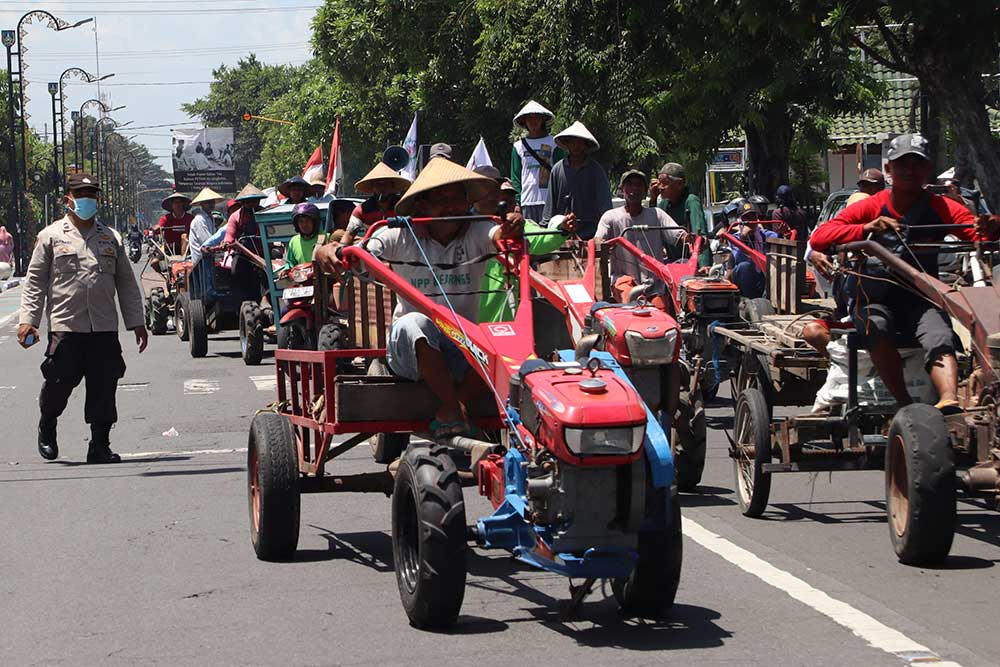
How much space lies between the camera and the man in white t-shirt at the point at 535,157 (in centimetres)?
1556

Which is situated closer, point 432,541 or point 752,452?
point 432,541

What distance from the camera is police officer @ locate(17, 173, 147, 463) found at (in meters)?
12.4

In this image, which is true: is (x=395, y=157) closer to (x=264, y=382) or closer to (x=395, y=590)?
(x=264, y=382)

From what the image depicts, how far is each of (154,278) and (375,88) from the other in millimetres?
19883

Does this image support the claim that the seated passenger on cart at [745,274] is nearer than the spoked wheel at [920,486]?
No

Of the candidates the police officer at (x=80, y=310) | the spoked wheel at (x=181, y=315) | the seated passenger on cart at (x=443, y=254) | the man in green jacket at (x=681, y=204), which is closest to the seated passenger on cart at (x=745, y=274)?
the man in green jacket at (x=681, y=204)

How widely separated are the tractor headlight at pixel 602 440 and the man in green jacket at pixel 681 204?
7.82 metres

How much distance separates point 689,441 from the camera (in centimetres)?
1009

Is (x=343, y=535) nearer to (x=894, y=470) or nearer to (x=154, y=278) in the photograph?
(x=894, y=470)

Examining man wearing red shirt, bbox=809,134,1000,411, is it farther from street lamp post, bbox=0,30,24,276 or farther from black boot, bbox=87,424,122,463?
street lamp post, bbox=0,30,24,276

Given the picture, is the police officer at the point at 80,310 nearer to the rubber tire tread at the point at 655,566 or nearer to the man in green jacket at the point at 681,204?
the man in green jacket at the point at 681,204

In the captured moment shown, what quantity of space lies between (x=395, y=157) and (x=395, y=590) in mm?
12111

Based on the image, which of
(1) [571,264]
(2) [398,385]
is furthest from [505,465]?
(1) [571,264]

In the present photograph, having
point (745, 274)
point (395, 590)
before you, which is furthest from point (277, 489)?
point (745, 274)
